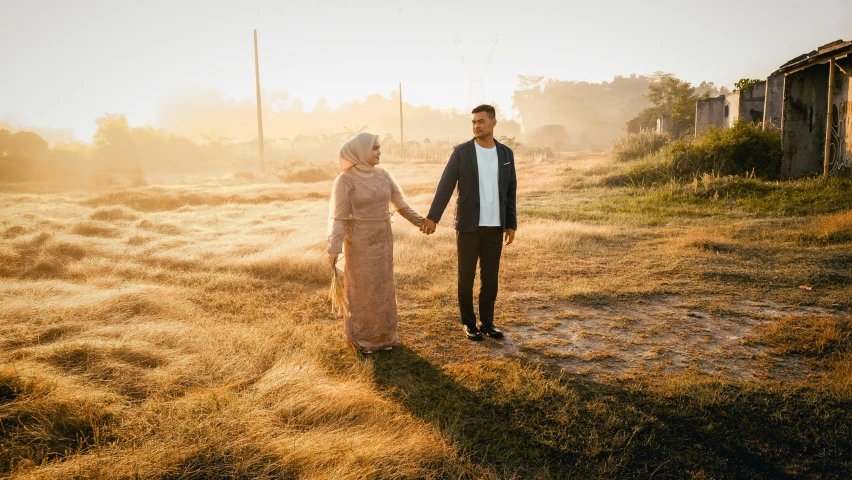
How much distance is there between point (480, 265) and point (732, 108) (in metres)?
18.8

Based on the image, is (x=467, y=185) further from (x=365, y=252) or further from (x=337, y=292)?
(x=337, y=292)

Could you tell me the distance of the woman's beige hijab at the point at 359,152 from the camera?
3773 millimetres

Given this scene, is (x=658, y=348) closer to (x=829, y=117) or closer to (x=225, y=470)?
(x=225, y=470)

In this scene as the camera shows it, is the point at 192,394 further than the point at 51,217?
→ No

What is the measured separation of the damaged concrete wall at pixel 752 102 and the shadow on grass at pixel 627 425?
17.8 meters

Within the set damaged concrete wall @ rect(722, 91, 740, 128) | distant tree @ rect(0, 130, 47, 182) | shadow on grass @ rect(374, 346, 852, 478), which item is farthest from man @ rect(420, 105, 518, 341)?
distant tree @ rect(0, 130, 47, 182)

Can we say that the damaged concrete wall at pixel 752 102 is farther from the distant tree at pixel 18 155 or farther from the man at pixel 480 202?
the distant tree at pixel 18 155

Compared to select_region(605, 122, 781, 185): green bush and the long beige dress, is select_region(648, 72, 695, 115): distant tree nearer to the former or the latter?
select_region(605, 122, 781, 185): green bush

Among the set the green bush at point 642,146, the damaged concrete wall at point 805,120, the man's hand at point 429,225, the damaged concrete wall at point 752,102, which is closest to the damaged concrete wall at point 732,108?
the damaged concrete wall at point 752,102

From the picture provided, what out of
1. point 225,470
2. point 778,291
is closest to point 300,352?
point 225,470

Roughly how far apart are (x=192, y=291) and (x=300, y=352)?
2481 mm

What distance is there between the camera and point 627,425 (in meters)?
2.79

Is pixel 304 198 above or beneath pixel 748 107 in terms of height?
beneath

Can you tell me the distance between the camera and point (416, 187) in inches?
666
